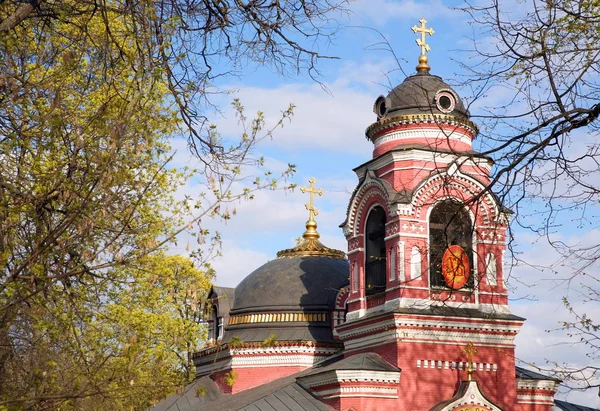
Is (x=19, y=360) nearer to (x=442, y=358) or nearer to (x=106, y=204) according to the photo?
(x=106, y=204)

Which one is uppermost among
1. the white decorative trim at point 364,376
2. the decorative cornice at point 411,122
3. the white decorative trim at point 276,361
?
the decorative cornice at point 411,122

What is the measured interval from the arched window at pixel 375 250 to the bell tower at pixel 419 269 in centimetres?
2

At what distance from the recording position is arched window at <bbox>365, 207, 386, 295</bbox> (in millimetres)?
17344

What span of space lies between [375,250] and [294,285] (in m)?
4.79

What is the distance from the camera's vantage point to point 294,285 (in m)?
22.1

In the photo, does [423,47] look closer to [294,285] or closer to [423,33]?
[423,33]

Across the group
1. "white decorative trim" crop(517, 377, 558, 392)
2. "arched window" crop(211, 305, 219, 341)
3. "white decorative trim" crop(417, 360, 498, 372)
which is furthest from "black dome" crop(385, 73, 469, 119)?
"arched window" crop(211, 305, 219, 341)

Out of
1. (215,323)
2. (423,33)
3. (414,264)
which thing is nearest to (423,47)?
(423,33)

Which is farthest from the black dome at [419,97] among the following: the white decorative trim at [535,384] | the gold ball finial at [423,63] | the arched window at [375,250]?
the white decorative trim at [535,384]

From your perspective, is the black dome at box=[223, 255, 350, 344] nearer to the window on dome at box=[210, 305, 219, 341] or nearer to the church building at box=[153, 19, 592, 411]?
the window on dome at box=[210, 305, 219, 341]

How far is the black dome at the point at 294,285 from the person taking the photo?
2159 cm

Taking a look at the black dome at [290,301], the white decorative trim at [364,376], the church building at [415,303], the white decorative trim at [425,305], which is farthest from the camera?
the black dome at [290,301]

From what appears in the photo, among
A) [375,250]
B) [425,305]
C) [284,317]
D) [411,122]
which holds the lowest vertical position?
[425,305]

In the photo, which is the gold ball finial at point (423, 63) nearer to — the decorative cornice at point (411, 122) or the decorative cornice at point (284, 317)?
the decorative cornice at point (411, 122)
